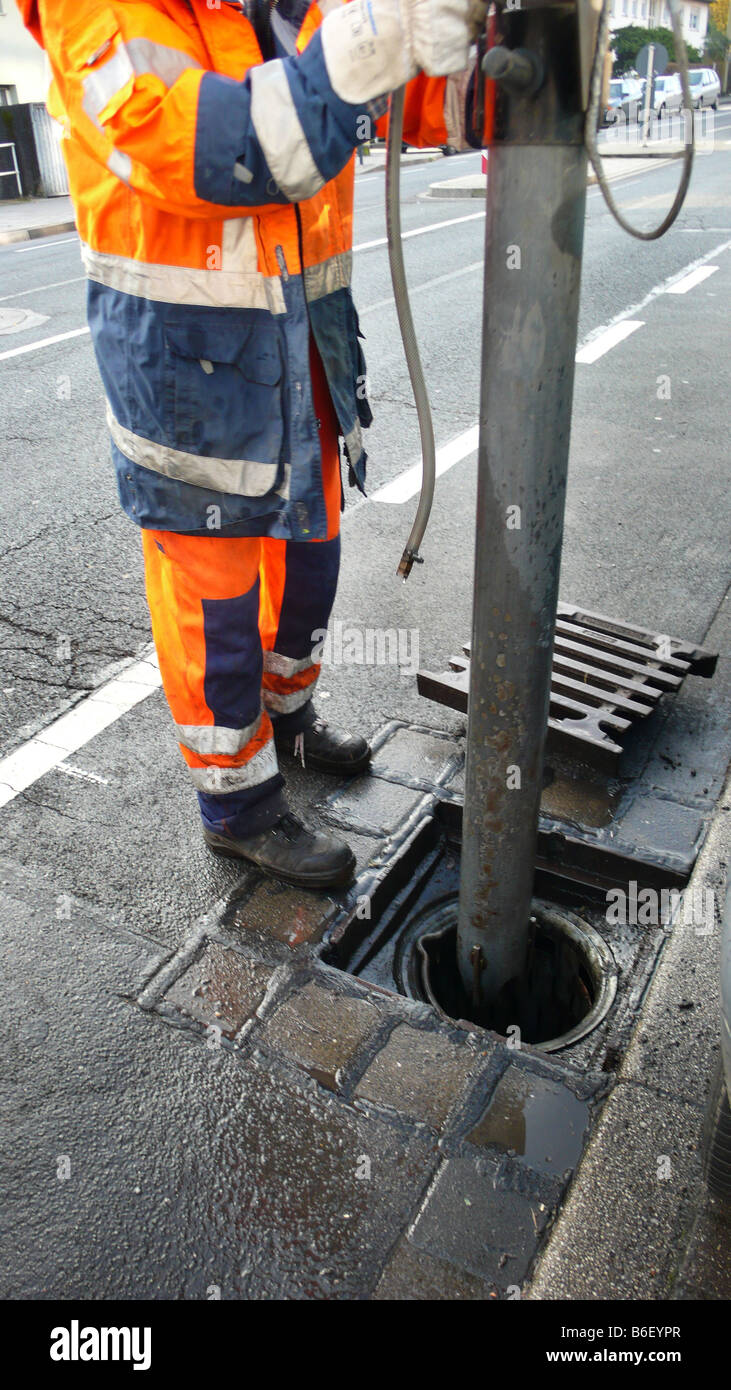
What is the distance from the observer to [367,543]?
4.22 m

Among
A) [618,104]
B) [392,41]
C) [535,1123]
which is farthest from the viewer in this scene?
[618,104]

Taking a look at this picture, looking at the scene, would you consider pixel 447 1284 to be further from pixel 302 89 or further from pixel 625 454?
pixel 625 454

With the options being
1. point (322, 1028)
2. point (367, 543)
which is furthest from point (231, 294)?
point (367, 543)

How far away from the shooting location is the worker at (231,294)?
1.65 metres

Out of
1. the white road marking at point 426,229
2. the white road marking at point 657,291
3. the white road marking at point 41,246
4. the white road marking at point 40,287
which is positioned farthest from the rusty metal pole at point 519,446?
the white road marking at point 41,246

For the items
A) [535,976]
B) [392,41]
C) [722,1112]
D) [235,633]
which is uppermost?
[392,41]

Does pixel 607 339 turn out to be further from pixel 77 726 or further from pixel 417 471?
pixel 77 726

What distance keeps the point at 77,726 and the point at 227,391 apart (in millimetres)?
1366

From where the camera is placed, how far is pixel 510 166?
148cm

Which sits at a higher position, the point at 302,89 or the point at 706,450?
the point at 302,89

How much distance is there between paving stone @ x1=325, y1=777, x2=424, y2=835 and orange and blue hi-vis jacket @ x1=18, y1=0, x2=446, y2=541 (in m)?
0.84

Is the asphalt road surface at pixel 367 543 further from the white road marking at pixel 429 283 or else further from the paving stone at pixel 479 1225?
the paving stone at pixel 479 1225

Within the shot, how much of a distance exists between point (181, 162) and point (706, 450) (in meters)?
3.97
